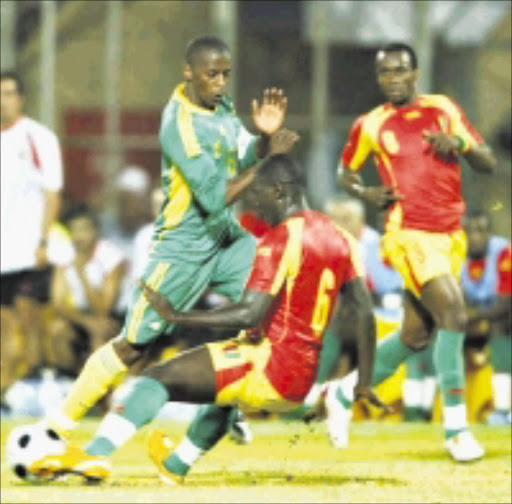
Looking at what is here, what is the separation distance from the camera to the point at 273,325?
891 centimetres

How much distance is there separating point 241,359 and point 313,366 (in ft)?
1.08

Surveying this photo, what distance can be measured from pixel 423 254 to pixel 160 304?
2054mm

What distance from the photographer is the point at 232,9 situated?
16.2 metres

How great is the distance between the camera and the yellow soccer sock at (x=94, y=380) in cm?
963

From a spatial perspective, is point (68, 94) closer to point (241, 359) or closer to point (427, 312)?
point (427, 312)

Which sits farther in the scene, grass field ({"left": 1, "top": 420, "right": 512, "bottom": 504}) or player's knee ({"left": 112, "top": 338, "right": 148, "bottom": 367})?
player's knee ({"left": 112, "top": 338, "right": 148, "bottom": 367})

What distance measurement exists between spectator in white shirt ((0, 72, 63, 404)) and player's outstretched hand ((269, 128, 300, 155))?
3162 millimetres

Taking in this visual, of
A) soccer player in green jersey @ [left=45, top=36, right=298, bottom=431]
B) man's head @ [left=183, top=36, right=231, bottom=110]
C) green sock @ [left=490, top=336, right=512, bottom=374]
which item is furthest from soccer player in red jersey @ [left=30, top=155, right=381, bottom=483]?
green sock @ [left=490, top=336, right=512, bottom=374]

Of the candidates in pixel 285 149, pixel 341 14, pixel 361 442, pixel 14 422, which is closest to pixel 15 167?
pixel 14 422

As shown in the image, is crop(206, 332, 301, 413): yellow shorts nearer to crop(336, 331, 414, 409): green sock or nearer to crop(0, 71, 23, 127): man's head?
crop(336, 331, 414, 409): green sock

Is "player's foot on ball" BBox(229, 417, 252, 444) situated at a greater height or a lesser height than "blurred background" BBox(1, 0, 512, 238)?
lesser

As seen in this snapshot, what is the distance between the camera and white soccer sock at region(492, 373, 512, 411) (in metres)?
12.8

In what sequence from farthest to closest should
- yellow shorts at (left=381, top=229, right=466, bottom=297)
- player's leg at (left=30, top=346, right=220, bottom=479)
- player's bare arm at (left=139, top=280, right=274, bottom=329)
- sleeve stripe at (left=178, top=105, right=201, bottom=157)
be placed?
yellow shorts at (left=381, top=229, right=466, bottom=297)
sleeve stripe at (left=178, top=105, right=201, bottom=157)
player's leg at (left=30, top=346, right=220, bottom=479)
player's bare arm at (left=139, top=280, right=274, bottom=329)

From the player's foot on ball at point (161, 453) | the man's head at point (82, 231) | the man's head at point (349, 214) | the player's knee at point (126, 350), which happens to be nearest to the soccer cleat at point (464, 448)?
the player's foot on ball at point (161, 453)
